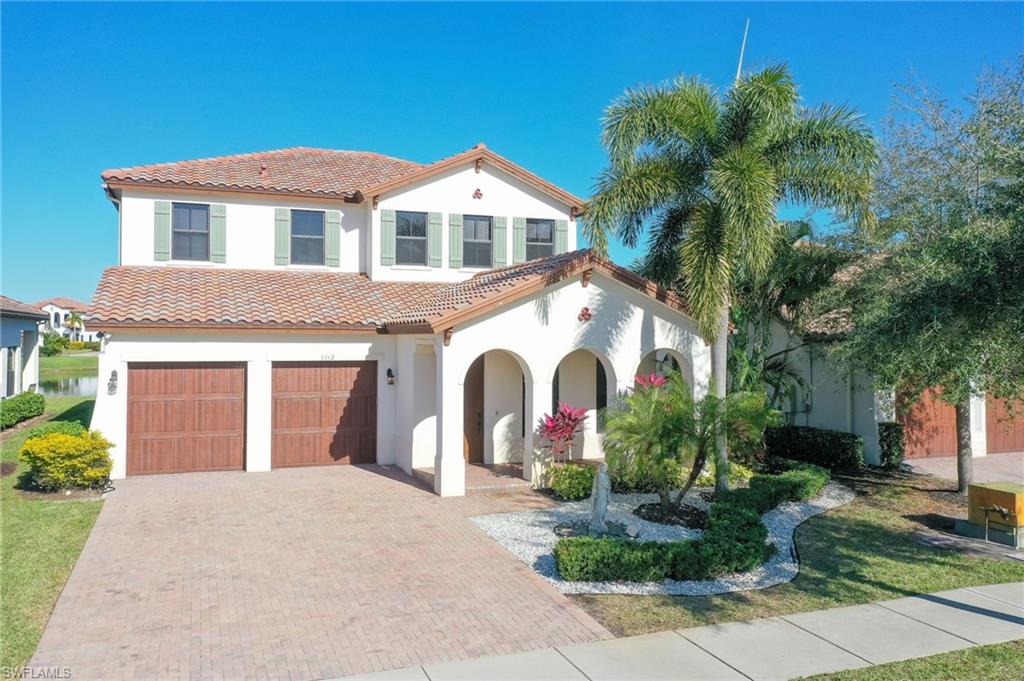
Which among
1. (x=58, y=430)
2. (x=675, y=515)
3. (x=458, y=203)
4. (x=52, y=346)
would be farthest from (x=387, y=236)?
(x=52, y=346)

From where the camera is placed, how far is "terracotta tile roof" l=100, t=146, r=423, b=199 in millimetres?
18141

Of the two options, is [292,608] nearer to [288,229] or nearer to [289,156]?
[288,229]

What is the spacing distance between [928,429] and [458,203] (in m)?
14.5

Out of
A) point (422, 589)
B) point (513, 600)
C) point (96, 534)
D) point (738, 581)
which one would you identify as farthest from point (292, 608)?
point (738, 581)

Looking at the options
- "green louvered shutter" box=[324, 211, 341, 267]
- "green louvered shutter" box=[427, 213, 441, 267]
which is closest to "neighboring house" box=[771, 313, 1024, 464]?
"green louvered shutter" box=[427, 213, 441, 267]

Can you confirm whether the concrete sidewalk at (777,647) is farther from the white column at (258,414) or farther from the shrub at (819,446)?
the white column at (258,414)

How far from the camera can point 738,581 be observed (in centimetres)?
939

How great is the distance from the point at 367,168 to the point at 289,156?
2502 millimetres

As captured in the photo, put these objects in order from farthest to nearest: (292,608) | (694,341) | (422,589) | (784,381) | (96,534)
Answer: (784,381), (694,341), (96,534), (422,589), (292,608)

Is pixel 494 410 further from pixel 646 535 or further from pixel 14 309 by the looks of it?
pixel 14 309

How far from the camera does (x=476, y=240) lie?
20000 mm

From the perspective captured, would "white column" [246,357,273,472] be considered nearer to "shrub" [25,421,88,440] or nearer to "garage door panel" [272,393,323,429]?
"garage door panel" [272,393,323,429]

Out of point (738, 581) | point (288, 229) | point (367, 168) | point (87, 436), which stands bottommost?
point (738, 581)

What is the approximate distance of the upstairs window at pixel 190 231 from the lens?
18281 millimetres
